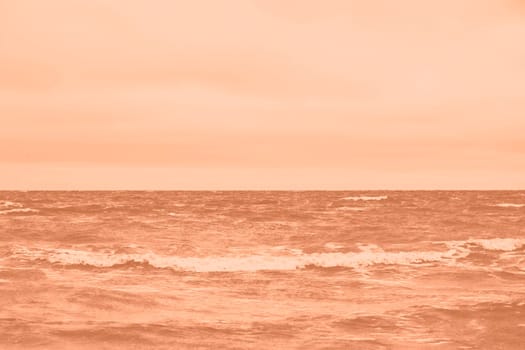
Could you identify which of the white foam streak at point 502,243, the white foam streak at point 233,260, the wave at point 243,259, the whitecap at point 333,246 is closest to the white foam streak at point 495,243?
the white foam streak at point 502,243

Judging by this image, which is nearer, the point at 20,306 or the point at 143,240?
the point at 20,306

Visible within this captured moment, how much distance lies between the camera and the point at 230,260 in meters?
20.4

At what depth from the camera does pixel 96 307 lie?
1223 cm

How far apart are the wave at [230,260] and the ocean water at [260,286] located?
0.21 feet

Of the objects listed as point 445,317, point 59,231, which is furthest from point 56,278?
point 59,231

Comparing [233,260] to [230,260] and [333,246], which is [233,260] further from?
[333,246]

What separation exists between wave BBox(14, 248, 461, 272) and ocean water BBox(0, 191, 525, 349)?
0.06 meters

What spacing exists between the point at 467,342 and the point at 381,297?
13.5ft

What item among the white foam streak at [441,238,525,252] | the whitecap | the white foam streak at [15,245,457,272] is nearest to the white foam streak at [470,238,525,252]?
the white foam streak at [441,238,525,252]

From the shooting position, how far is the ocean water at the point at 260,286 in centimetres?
1014

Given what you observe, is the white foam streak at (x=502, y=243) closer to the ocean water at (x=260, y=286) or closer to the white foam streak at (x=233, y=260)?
the ocean water at (x=260, y=286)

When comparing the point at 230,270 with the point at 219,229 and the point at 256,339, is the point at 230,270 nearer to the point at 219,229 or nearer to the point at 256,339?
the point at 256,339

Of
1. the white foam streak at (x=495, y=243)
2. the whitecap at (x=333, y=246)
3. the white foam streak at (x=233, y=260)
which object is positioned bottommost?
the white foam streak at (x=233, y=260)

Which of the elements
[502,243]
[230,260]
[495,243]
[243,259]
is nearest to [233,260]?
[230,260]
